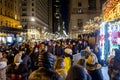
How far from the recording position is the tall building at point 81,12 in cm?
11112

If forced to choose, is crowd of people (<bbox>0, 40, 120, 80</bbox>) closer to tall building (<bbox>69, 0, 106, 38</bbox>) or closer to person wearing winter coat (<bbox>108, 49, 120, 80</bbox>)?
Result: person wearing winter coat (<bbox>108, 49, 120, 80</bbox>)

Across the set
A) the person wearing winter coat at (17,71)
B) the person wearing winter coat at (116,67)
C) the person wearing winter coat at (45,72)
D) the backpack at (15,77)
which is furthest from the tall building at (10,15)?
the person wearing winter coat at (45,72)

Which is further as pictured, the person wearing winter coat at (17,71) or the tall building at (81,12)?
the tall building at (81,12)

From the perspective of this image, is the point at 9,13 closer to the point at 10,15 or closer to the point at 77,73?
the point at 10,15

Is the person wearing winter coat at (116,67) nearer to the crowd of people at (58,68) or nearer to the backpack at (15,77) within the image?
the crowd of people at (58,68)

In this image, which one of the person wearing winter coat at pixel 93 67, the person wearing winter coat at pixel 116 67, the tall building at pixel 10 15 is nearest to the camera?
the person wearing winter coat at pixel 116 67

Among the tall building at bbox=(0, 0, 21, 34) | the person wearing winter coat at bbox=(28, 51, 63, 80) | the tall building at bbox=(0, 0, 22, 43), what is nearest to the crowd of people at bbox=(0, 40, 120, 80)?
the person wearing winter coat at bbox=(28, 51, 63, 80)

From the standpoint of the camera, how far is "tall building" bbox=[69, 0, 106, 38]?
11112 centimetres

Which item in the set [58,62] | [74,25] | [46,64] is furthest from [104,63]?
[74,25]

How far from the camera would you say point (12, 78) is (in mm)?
9961

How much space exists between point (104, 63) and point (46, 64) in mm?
15806

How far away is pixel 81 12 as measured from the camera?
114 meters

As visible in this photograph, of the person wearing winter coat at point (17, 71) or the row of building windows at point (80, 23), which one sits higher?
the row of building windows at point (80, 23)

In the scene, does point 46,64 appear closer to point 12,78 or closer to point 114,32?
point 12,78
